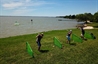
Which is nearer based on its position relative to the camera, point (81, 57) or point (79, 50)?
point (81, 57)

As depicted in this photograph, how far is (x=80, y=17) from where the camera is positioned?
7888 cm

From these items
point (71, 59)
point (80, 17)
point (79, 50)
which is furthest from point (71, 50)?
point (80, 17)

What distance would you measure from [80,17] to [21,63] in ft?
239

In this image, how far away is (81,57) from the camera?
11.3m

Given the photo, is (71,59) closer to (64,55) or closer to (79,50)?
(64,55)

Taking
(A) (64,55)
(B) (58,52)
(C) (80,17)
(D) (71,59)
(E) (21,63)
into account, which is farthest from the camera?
(C) (80,17)

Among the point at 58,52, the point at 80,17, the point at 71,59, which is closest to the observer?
the point at 71,59

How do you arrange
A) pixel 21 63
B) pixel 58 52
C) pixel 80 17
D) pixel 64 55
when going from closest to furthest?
pixel 21 63
pixel 64 55
pixel 58 52
pixel 80 17

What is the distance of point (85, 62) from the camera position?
10.2 m

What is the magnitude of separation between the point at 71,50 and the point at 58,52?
4.93 ft

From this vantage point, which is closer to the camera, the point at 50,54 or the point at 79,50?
the point at 50,54

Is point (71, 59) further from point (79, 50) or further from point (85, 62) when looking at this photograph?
point (79, 50)

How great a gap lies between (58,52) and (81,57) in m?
2.33

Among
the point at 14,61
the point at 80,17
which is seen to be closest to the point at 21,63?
the point at 14,61
